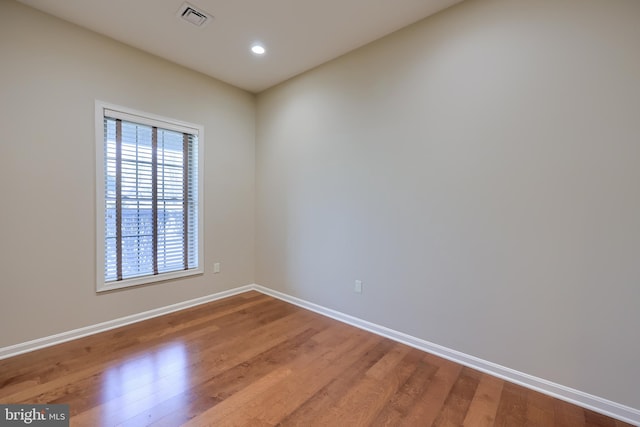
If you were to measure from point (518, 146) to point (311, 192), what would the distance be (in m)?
1.98

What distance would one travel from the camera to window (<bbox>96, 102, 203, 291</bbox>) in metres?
2.65

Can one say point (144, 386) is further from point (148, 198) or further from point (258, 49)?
point (258, 49)

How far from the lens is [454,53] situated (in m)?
2.19

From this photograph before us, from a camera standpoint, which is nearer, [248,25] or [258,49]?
[248,25]

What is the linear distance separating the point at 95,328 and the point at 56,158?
1.55m

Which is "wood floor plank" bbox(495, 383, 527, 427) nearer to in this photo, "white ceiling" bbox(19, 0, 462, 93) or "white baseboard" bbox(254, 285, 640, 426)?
"white baseboard" bbox(254, 285, 640, 426)

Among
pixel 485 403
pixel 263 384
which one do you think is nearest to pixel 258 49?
pixel 263 384

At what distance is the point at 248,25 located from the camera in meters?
2.42

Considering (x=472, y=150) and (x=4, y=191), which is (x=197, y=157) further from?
(x=472, y=150)

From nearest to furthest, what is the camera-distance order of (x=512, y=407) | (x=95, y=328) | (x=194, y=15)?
(x=512, y=407), (x=194, y=15), (x=95, y=328)

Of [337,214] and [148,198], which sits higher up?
[148,198]

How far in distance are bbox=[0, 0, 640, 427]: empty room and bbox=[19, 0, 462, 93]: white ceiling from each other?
0.08ft

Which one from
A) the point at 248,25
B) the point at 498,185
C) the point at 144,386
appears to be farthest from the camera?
the point at 248,25

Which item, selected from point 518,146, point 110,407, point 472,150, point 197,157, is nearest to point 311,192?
point 197,157
